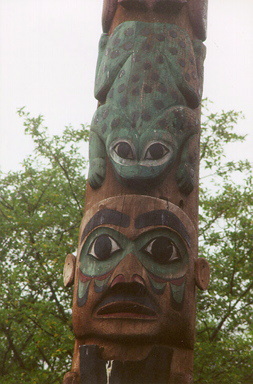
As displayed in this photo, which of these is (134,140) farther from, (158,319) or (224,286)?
(224,286)

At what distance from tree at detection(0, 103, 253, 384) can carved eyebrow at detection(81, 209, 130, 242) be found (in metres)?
4.29

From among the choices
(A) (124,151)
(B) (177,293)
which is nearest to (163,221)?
(B) (177,293)

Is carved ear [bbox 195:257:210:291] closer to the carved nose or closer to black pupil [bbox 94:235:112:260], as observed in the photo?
the carved nose

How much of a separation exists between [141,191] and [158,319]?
115cm

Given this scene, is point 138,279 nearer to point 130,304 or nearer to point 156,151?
point 130,304

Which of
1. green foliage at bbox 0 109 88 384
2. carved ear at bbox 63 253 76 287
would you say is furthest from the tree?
carved ear at bbox 63 253 76 287

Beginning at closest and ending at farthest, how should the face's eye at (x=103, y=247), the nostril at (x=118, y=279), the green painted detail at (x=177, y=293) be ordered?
the nostril at (x=118, y=279), the green painted detail at (x=177, y=293), the face's eye at (x=103, y=247)

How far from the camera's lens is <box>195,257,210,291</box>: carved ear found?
5.01m

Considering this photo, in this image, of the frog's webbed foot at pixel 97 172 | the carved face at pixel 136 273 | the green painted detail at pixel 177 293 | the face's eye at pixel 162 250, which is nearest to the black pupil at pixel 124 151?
the frog's webbed foot at pixel 97 172

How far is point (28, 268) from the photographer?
1066cm

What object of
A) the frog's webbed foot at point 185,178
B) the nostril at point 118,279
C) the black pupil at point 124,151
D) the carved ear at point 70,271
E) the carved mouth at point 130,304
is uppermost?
the black pupil at point 124,151

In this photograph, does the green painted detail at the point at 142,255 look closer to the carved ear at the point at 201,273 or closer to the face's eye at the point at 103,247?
the face's eye at the point at 103,247

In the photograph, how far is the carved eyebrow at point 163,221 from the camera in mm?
4938

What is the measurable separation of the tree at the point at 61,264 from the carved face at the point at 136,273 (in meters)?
4.30
